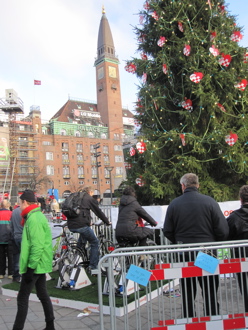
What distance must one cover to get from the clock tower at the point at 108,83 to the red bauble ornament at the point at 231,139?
250ft

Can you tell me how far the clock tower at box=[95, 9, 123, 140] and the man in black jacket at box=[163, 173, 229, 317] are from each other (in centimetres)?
8031

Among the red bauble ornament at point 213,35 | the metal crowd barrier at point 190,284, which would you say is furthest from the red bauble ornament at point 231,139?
the metal crowd barrier at point 190,284

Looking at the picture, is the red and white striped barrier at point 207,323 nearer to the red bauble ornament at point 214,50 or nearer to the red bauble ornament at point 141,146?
the red bauble ornament at point 141,146

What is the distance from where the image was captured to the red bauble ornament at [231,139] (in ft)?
26.8

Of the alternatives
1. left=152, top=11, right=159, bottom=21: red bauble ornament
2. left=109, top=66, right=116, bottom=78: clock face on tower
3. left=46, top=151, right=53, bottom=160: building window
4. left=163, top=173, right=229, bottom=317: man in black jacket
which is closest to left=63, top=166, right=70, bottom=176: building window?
left=46, top=151, right=53, bottom=160: building window

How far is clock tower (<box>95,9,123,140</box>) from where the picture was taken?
85875 mm

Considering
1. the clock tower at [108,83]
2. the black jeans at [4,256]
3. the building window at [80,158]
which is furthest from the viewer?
the clock tower at [108,83]

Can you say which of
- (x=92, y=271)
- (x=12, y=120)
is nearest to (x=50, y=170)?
(x=12, y=120)

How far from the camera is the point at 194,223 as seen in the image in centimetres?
384

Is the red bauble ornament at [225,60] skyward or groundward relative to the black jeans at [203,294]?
skyward

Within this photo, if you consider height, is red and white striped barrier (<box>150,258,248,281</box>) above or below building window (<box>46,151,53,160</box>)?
below

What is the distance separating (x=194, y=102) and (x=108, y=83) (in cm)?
8149

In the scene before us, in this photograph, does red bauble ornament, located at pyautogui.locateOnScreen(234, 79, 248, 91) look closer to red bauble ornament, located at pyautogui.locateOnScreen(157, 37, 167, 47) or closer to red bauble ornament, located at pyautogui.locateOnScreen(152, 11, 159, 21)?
red bauble ornament, located at pyautogui.locateOnScreen(157, 37, 167, 47)

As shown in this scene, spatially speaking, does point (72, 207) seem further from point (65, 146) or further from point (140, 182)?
point (65, 146)
